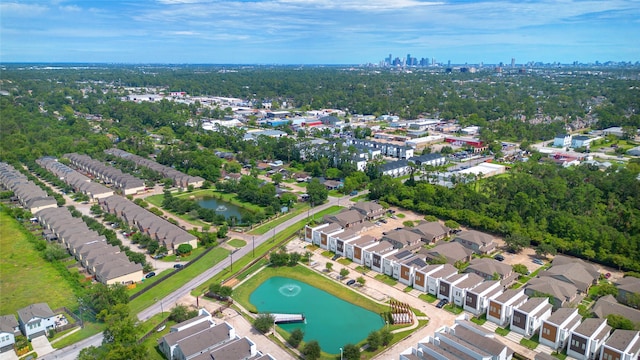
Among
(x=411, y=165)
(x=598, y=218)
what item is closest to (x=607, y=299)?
(x=598, y=218)

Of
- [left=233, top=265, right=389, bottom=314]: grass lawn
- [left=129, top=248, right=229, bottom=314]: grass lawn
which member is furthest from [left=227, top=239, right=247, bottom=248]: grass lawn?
[left=233, top=265, right=389, bottom=314]: grass lawn

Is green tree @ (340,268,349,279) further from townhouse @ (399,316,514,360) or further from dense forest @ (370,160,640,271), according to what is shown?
dense forest @ (370,160,640,271)

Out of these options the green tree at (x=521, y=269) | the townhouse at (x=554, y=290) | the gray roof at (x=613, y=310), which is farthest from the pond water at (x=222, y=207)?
the gray roof at (x=613, y=310)

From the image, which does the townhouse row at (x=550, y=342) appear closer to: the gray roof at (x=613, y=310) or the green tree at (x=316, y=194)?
the gray roof at (x=613, y=310)

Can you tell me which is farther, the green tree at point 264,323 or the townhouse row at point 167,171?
the townhouse row at point 167,171

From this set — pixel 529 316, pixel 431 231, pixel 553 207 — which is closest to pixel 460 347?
pixel 529 316

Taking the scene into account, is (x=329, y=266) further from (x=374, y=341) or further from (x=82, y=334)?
(x=82, y=334)

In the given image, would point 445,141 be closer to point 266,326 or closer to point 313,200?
point 313,200
